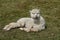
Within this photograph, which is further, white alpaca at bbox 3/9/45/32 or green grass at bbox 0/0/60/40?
white alpaca at bbox 3/9/45/32

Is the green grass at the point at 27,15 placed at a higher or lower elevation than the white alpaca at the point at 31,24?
lower

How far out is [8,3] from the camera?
10875 millimetres

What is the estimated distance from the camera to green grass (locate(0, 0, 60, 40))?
7.08 m

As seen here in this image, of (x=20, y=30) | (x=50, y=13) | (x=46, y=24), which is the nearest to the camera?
(x=20, y=30)

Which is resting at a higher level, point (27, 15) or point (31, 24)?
point (31, 24)

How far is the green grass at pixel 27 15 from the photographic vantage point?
708 cm

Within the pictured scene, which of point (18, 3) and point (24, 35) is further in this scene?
point (18, 3)

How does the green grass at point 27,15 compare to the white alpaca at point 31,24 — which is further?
the white alpaca at point 31,24

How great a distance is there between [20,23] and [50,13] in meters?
2.20

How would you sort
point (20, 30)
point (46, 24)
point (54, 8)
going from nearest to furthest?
point (20, 30), point (46, 24), point (54, 8)

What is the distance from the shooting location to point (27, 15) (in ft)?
30.3

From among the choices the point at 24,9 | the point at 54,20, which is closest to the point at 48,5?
the point at 24,9

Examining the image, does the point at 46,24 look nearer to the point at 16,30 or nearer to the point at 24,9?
the point at 16,30

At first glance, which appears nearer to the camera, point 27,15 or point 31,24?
point 31,24
